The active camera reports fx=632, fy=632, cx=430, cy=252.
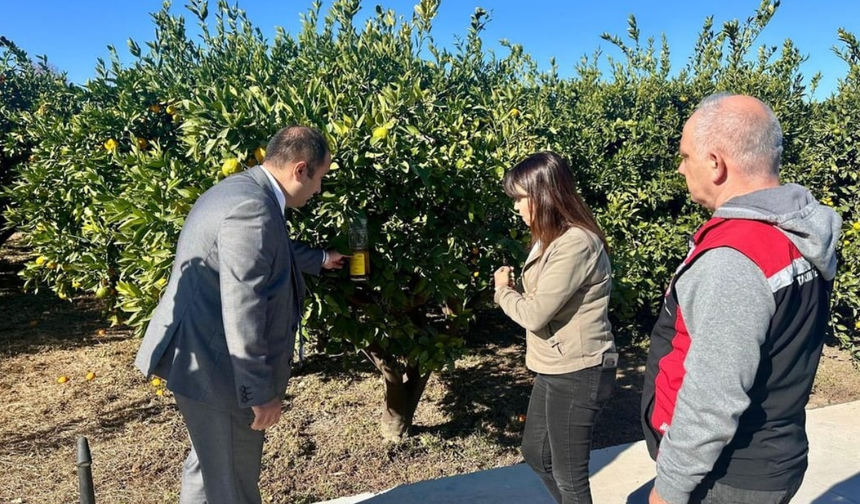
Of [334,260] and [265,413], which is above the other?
[334,260]

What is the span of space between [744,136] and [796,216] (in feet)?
0.72

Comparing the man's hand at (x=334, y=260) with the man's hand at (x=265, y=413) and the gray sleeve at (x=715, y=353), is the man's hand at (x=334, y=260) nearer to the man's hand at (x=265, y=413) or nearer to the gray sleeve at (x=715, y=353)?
the man's hand at (x=265, y=413)

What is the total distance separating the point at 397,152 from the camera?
2814 mm

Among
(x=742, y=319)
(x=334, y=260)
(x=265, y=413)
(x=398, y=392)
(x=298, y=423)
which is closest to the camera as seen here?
(x=742, y=319)

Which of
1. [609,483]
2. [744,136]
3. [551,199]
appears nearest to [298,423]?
[609,483]

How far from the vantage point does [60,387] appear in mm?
5379

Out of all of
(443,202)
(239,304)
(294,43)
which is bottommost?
(239,304)

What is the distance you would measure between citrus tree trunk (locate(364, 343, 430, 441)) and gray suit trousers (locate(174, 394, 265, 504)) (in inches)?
64.5

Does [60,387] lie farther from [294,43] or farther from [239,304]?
[239,304]

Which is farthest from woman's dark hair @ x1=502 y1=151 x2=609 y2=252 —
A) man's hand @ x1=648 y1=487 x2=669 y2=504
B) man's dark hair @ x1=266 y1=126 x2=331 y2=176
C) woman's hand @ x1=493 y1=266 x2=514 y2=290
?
man's hand @ x1=648 y1=487 x2=669 y2=504

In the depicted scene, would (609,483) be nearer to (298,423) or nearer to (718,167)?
(298,423)

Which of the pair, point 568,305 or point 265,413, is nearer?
point 265,413

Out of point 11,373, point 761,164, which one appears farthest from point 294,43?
point 761,164

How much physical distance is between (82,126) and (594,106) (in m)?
4.32
